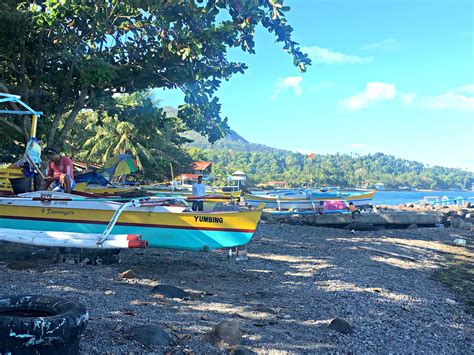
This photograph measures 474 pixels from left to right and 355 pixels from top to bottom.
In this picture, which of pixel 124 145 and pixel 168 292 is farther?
pixel 124 145

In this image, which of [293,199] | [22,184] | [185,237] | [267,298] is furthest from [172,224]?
[293,199]

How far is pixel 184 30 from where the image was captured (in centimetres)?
1053

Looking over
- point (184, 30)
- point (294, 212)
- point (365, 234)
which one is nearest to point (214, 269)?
point (184, 30)

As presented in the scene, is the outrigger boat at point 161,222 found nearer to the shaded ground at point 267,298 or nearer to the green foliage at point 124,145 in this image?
the shaded ground at point 267,298

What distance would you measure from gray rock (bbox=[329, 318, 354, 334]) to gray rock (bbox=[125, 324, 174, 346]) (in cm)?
217

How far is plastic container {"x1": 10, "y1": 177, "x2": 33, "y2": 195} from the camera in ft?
32.3

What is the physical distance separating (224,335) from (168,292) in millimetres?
2151

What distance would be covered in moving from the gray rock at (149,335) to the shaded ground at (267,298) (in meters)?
0.08

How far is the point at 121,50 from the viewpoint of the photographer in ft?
41.8

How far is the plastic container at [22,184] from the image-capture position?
388 inches

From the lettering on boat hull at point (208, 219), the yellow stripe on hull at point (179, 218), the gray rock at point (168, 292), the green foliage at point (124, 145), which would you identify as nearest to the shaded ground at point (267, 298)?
the gray rock at point (168, 292)

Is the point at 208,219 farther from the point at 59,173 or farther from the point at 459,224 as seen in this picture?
the point at 459,224

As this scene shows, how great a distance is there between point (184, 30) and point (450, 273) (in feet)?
29.4

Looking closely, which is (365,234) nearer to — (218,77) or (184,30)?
(218,77)
